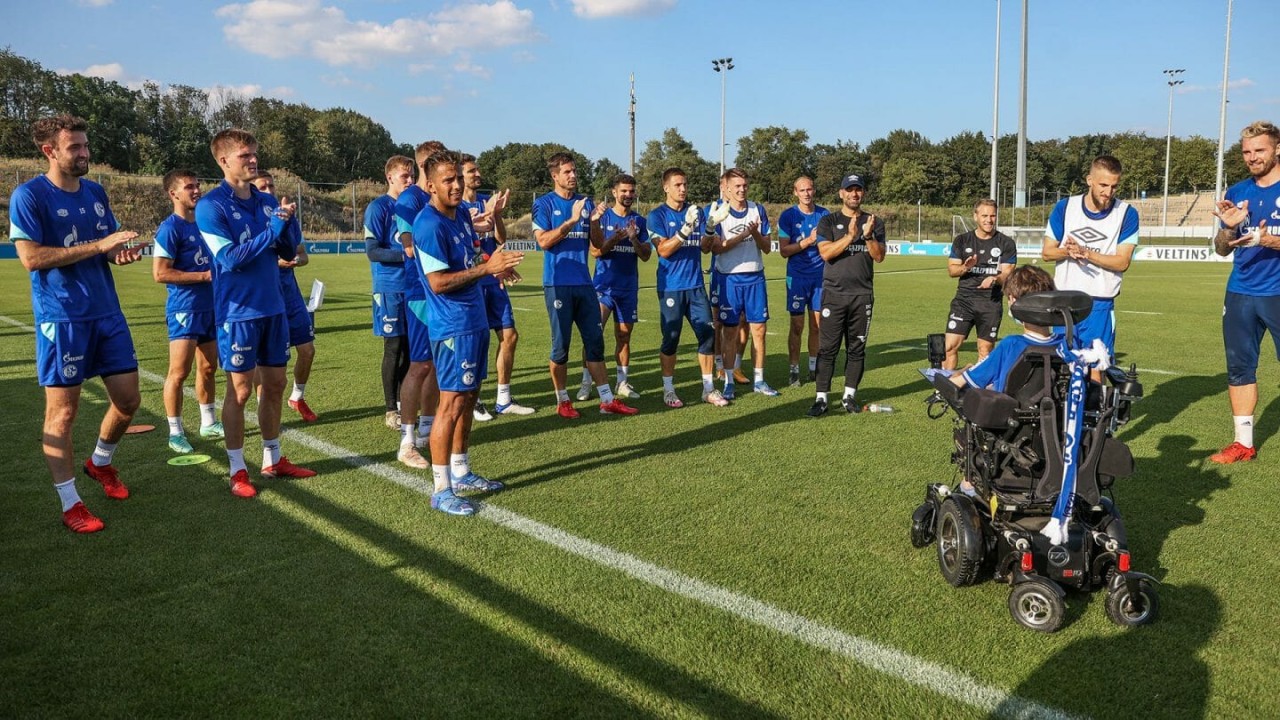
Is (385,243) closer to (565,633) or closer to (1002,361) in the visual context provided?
(565,633)

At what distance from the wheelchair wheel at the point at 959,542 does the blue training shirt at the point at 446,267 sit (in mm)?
2754

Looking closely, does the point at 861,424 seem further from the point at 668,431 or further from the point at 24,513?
the point at 24,513

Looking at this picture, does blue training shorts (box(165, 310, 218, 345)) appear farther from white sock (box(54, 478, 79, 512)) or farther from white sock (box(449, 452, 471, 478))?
white sock (box(449, 452, 471, 478))

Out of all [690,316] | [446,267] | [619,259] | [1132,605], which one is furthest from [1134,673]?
[619,259]

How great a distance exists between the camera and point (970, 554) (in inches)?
139

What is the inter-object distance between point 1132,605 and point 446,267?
3708 mm

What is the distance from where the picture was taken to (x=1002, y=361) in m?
3.68

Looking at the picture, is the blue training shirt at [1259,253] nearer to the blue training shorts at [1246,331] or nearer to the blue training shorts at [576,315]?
the blue training shorts at [1246,331]

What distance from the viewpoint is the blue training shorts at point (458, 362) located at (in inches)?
185

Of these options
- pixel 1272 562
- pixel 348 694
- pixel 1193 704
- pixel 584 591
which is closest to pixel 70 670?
pixel 348 694

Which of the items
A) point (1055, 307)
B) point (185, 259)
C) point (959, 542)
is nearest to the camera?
point (1055, 307)

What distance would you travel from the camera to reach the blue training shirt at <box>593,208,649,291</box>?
7.78 meters

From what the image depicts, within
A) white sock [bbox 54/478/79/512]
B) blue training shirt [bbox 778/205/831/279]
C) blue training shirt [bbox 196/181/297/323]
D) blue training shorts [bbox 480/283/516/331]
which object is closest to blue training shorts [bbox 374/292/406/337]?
blue training shorts [bbox 480/283/516/331]

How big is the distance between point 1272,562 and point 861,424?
10.5ft
